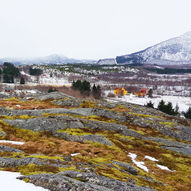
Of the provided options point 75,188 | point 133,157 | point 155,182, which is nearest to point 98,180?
point 75,188

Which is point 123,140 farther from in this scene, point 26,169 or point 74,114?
point 26,169

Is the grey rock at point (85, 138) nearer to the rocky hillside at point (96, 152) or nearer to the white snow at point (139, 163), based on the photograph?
the rocky hillside at point (96, 152)

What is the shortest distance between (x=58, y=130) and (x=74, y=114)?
14.3 metres

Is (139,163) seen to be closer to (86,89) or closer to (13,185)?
(13,185)

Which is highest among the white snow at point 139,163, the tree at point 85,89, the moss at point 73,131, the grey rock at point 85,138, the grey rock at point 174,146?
the tree at point 85,89

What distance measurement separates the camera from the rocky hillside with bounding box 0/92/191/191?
1770 cm

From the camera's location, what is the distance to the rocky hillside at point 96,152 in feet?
58.1

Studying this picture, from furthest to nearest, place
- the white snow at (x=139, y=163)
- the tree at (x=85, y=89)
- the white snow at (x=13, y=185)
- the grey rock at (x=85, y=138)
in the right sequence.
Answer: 1. the tree at (x=85, y=89)
2. the grey rock at (x=85, y=138)
3. the white snow at (x=139, y=163)
4. the white snow at (x=13, y=185)

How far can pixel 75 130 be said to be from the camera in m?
42.8

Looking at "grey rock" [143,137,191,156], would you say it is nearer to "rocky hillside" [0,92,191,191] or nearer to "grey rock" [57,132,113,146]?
"rocky hillside" [0,92,191,191]

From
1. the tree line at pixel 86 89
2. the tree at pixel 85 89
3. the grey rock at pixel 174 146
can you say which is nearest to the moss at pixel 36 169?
the grey rock at pixel 174 146

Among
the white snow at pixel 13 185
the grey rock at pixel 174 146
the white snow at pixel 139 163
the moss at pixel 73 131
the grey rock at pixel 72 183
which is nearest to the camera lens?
the white snow at pixel 13 185

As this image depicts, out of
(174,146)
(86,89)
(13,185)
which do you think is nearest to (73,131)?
(13,185)

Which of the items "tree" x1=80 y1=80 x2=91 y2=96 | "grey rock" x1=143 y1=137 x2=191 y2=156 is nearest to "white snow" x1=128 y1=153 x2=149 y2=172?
"grey rock" x1=143 y1=137 x2=191 y2=156
